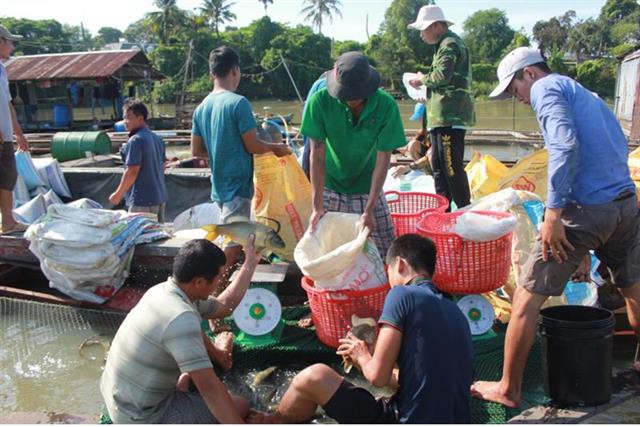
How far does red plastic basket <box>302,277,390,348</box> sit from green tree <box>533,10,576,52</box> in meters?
58.1

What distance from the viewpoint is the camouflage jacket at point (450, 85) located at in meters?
4.71

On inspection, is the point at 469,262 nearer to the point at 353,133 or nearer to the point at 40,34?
the point at 353,133

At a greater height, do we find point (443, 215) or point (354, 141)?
point (354, 141)

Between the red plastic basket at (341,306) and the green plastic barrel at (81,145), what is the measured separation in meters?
10.2

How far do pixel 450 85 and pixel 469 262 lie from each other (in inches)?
81.0

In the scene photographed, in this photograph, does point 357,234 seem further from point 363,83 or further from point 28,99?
point 28,99

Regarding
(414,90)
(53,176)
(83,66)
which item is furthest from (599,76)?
(53,176)

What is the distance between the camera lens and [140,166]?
201 inches

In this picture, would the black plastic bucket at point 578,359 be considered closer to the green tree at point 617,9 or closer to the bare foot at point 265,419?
the bare foot at point 265,419

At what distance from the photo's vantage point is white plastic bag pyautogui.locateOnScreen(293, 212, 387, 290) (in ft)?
10.5

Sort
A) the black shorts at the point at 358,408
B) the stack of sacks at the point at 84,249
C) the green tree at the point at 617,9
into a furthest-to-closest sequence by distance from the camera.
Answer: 1. the green tree at the point at 617,9
2. the stack of sacks at the point at 84,249
3. the black shorts at the point at 358,408

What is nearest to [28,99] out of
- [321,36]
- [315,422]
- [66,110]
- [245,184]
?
[66,110]

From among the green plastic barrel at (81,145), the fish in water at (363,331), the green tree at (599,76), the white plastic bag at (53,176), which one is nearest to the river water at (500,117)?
the green plastic barrel at (81,145)

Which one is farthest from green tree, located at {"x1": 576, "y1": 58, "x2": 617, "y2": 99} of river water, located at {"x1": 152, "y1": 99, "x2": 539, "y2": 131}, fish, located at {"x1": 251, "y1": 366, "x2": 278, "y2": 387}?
fish, located at {"x1": 251, "y1": 366, "x2": 278, "y2": 387}
